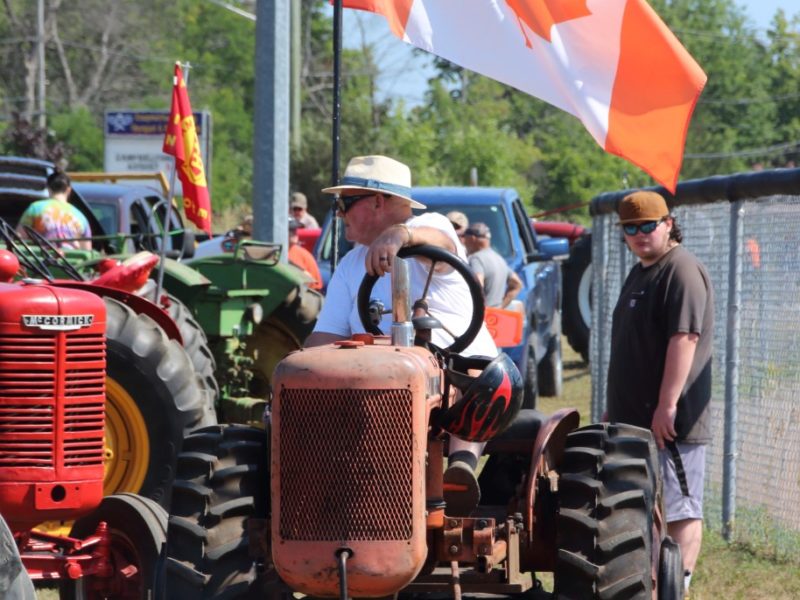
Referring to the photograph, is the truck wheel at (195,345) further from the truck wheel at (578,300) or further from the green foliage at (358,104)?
the green foliage at (358,104)

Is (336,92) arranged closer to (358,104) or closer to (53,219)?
(53,219)

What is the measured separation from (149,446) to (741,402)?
3.35m

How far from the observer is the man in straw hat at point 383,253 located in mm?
5328

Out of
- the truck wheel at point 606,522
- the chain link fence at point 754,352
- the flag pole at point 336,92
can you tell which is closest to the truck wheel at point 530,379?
the chain link fence at point 754,352

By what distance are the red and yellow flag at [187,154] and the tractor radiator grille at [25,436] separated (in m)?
4.84

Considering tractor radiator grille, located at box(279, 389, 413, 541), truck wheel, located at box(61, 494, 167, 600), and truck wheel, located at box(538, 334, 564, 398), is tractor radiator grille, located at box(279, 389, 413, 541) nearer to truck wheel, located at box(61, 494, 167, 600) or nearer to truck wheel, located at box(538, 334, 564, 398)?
truck wheel, located at box(61, 494, 167, 600)

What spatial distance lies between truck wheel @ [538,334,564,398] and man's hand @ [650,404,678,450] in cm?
965

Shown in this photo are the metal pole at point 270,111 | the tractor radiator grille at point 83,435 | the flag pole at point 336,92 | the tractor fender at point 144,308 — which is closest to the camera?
the tractor radiator grille at point 83,435

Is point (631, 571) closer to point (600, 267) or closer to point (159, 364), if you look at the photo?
point (159, 364)

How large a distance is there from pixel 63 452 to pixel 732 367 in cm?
414

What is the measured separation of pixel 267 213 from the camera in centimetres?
1214

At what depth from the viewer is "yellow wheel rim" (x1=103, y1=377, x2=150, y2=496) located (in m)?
7.91

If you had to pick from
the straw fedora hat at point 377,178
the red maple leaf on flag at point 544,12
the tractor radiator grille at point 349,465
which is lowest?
the tractor radiator grille at point 349,465

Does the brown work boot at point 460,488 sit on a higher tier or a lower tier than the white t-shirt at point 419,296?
lower
